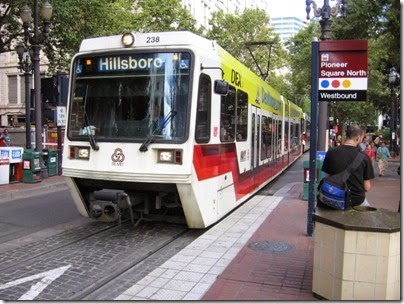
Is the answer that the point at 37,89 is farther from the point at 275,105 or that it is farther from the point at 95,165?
the point at 95,165

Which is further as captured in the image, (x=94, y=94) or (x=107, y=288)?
(x=94, y=94)

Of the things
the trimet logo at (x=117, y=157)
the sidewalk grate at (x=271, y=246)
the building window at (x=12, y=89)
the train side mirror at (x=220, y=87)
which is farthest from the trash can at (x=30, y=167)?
the building window at (x=12, y=89)

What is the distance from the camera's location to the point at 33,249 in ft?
22.0

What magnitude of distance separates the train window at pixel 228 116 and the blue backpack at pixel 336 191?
9.97ft

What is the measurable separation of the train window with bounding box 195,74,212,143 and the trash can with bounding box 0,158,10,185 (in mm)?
8490

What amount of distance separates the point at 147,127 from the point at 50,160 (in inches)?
392

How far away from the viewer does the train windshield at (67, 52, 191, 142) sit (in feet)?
22.1

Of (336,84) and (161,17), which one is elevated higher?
(161,17)

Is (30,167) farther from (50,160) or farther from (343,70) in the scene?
(343,70)

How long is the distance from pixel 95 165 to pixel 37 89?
9.47 meters

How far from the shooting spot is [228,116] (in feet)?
26.9

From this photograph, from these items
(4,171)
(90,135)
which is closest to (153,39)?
(90,135)

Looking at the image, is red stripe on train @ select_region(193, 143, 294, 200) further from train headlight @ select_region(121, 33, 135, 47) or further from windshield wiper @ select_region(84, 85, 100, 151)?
train headlight @ select_region(121, 33, 135, 47)

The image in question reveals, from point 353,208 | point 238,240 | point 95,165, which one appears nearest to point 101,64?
point 95,165
